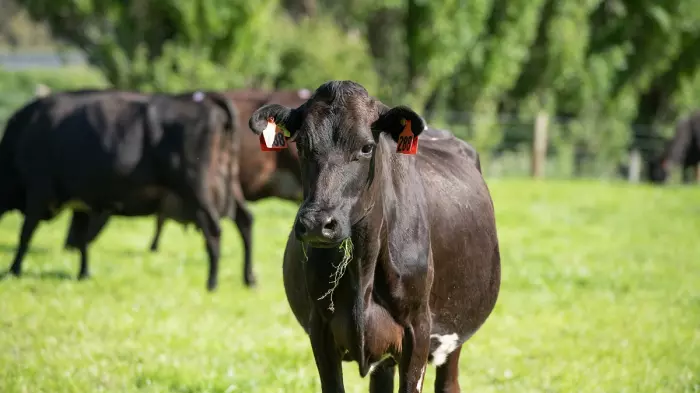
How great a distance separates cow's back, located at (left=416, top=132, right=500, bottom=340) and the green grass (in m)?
1.24

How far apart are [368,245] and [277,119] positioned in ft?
2.29

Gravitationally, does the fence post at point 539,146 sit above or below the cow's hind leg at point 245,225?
below

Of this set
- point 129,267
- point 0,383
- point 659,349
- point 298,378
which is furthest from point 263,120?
point 129,267

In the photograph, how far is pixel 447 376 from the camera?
5.42 m

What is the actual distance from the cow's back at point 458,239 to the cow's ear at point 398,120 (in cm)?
60

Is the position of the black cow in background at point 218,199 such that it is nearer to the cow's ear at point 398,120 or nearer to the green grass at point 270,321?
the green grass at point 270,321

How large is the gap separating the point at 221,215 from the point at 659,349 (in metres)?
4.77

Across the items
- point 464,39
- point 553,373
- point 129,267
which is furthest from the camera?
point 464,39

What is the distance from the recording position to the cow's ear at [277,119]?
426cm

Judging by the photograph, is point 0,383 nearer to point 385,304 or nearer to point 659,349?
point 385,304

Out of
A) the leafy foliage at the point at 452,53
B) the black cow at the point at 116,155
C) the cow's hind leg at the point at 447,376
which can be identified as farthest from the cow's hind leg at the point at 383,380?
the leafy foliage at the point at 452,53

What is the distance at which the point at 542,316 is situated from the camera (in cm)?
856

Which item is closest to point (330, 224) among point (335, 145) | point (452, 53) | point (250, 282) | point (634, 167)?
point (335, 145)

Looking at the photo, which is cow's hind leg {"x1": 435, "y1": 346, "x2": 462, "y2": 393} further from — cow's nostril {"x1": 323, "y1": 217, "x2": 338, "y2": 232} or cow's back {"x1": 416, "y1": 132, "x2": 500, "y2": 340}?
cow's nostril {"x1": 323, "y1": 217, "x2": 338, "y2": 232}
